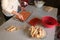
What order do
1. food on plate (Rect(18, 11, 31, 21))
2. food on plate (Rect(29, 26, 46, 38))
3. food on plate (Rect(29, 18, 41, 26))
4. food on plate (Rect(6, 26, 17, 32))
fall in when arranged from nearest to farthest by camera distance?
food on plate (Rect(29, 26, 46, 38)) → food on plate (Rect(6, 26, 17, 32)) → food on plate (Rect(29, 18, 41, 26)) → food on plate (Rect(18, 11, 31, 21))

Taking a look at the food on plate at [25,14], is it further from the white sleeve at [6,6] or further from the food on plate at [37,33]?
the food on plate at [37,33]

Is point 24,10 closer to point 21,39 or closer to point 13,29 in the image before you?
point 13,29

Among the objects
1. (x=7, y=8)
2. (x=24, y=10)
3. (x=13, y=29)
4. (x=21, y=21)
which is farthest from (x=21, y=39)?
(x=24, y=10)

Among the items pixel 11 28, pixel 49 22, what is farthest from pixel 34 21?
pixel 11 28

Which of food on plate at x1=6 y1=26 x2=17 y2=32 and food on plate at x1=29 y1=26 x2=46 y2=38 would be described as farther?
food on plate at x1=6 y1=26 x2=17 y2=32

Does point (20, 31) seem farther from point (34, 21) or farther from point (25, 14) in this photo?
point (25, 14)

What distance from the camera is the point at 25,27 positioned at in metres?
1.37

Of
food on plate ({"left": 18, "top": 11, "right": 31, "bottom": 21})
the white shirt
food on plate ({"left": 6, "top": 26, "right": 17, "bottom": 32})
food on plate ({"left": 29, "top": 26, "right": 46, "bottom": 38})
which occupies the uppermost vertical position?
the white shirt

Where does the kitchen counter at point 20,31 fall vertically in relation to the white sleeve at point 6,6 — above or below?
below

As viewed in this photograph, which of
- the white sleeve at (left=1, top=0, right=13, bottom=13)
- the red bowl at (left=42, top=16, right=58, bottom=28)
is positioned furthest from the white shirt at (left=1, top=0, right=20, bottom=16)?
the red bowl at (left=42, top=16, right=58, bottom=28)

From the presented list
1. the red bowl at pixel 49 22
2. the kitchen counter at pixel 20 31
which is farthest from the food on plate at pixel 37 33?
the red bowl at pixel 49 22

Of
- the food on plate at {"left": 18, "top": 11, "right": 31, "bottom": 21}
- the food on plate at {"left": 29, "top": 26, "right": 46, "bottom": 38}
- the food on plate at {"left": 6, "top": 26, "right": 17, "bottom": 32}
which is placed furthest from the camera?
the food on plate at {"left": 18, "top": 11, "right": 31, "bottom": 21}

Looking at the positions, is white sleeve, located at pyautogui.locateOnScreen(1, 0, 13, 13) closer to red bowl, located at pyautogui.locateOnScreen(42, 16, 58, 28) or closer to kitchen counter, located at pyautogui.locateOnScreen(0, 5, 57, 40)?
kitchen counter, located at pyautogui.locateOnScreen(0, 5, 57, 40)

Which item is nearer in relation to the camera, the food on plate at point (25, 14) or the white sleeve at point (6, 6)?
the white sleeve at point (6, 6)
